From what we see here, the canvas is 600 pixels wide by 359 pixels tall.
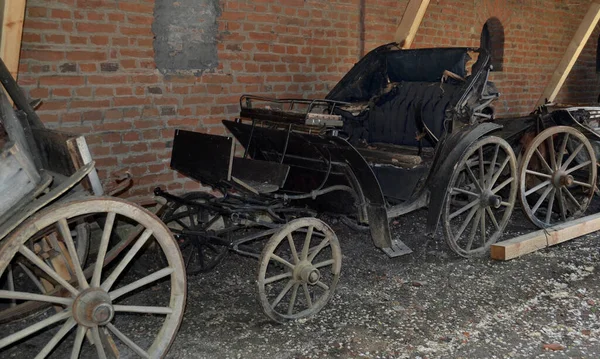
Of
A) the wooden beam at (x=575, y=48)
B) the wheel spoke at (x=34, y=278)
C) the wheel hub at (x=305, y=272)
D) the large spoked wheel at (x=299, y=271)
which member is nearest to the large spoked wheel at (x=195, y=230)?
the large spoked wheel at (x=299, y=271)

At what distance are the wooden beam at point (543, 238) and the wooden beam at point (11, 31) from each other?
374 centimetres

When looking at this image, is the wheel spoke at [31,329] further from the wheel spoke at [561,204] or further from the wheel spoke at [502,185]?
the wheel spoke at [561,204]

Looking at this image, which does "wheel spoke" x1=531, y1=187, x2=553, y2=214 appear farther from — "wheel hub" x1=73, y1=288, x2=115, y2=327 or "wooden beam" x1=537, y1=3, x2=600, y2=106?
"wheel hub" x1=73, y1=288, x2=115, y2=327

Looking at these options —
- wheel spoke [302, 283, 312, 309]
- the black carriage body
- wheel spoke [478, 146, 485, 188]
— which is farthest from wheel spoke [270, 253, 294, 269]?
wheel spoke [478, 146, 485, 188]

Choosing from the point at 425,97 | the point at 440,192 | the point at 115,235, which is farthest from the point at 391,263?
the point at 115,235

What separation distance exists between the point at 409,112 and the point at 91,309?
313 centimetres

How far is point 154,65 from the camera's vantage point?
4.62m

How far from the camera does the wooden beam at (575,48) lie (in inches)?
296

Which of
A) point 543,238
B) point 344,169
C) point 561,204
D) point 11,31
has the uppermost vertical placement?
point 11,31

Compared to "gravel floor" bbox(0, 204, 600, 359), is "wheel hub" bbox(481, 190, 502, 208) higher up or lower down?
higher up

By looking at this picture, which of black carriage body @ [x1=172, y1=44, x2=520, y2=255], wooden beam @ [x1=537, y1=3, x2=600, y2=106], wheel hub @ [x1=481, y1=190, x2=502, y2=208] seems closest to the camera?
black carriage body @ [x1=172, y1=44, x2=520, y2=255]

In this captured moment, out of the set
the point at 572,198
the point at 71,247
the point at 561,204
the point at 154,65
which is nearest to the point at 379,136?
the point at 561,204

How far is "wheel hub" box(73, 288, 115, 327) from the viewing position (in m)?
2.55

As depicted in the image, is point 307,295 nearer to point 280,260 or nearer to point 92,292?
point 280,260
